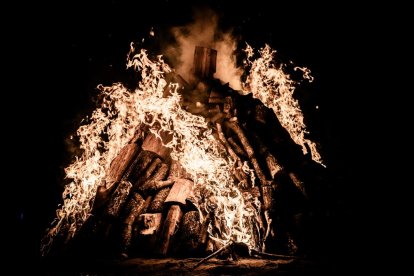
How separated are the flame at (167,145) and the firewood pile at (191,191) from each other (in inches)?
12.0

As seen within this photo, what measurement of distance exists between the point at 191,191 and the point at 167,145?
7.47 ft

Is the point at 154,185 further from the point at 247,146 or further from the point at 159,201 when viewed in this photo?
the point at 247,146

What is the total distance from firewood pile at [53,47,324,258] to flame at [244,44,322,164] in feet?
8.43

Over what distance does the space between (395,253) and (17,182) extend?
13.1 meters

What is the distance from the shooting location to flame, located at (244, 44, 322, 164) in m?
13.3

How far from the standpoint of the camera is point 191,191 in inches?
299

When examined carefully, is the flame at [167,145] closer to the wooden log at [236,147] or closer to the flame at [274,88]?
the wooden log at [236,147]

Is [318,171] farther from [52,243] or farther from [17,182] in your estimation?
[17,182]

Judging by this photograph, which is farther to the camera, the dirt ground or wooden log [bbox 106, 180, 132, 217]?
A: wooden log [bbox 106, 180, 132, 217]

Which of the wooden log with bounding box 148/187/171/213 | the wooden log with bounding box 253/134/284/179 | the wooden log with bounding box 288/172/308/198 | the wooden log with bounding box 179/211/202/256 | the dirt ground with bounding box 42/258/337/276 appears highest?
the wooden log with bounding box 253/134/284/179

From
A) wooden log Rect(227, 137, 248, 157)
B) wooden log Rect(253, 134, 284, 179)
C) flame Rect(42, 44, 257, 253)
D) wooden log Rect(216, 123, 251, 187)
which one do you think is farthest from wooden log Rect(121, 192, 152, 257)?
wooden log Rect(253, 134, 284, 179)

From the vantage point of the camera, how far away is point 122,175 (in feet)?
28.4

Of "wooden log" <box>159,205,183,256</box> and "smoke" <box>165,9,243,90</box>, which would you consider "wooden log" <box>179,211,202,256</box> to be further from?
"smoke" <box>165,9,243,90</box>

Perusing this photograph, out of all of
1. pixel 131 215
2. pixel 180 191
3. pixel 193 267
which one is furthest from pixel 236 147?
pixel 193 267
